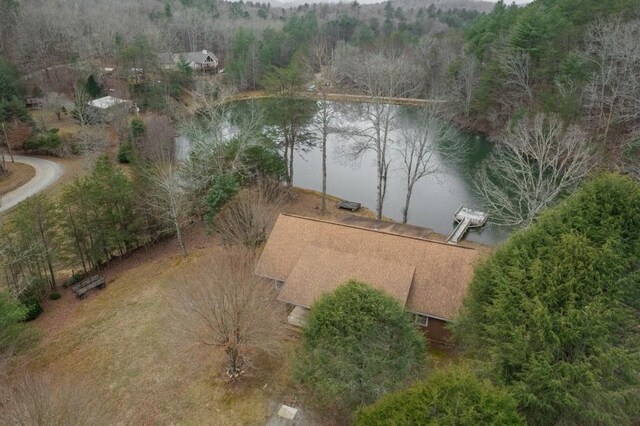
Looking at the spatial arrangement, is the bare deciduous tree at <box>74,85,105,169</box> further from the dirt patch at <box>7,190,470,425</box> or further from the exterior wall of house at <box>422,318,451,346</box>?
the exterior wall of house at <box>422,318,451,346</box>

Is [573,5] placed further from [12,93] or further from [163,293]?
[12,93]

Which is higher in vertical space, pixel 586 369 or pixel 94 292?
pixel 586 369

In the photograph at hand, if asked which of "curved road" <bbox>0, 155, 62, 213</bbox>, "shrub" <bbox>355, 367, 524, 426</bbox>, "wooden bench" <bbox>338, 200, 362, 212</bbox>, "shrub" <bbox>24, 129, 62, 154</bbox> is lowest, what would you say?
"curved road" <bbox>0, 155, 62, 213</bbox>

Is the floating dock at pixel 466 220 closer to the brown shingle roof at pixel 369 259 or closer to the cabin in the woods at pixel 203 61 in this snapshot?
the brown shingle roof at pixel 369 259

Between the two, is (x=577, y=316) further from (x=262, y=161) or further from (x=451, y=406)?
(x=262, y=161)

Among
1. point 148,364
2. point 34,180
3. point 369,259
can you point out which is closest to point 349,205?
point 369,259

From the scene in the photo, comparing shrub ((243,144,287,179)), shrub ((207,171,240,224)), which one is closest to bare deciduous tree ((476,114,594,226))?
shrub ((243,144,287,179))

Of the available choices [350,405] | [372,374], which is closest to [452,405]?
[372,374]
